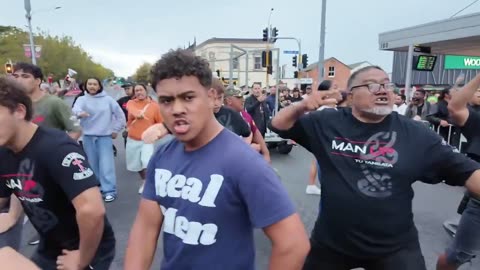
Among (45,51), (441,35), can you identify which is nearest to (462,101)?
(441,35)

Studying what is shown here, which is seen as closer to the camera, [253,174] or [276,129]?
[253,174]

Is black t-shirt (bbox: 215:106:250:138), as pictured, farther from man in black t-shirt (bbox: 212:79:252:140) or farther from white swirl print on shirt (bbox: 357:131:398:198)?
white swirl print on shirt (bbox: 357:131:398:198)

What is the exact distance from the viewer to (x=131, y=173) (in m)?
7.72

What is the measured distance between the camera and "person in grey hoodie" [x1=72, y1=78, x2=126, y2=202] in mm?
5863

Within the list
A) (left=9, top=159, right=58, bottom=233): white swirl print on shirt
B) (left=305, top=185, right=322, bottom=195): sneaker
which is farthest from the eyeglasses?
(left=305, top=185, right=322, bottom=195): sneaker

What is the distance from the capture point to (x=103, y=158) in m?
5.92

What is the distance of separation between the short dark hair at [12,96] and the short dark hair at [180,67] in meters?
0.77

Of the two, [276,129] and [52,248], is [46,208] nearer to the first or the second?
[52,248]

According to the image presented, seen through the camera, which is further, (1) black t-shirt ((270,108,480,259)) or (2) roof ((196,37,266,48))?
(2) roof ((196,37,266,48))

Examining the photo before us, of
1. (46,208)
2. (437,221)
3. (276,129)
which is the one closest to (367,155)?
(276,129)

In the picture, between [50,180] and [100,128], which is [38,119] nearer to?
[100,128]

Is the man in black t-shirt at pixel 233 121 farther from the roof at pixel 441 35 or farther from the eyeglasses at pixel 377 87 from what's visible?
the roof at pixel 441 35

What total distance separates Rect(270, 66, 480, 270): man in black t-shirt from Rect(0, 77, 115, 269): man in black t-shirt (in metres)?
1.29

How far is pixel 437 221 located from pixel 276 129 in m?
3.59
